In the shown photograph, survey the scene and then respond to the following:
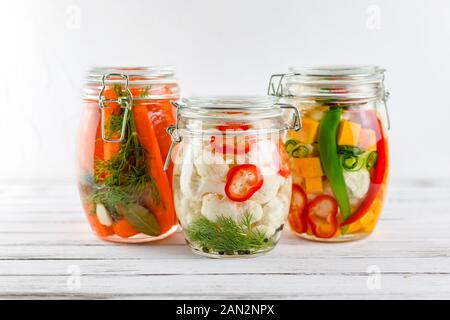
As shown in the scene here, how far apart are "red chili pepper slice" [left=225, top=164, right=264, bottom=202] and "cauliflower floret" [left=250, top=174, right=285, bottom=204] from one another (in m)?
0.01

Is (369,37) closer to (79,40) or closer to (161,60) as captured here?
(161,60)

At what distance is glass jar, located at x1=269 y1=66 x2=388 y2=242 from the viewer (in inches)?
51.6

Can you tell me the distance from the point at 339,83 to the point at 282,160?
0.62 feet

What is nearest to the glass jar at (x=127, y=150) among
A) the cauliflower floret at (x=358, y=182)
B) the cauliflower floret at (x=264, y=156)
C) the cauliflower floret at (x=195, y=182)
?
the cauliflower floret at (x=195, y=182)

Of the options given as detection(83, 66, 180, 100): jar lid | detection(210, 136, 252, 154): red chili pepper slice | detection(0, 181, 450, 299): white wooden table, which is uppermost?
detection(83, 66, 180, 100): jar lid

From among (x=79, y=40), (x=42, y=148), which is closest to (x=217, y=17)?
(x=79, y=40)

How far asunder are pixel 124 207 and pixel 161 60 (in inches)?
28.8

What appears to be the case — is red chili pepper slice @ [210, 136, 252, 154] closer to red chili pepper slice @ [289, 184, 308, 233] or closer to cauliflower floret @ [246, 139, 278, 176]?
cauliflower floret @ [246, 139, 278, 176]

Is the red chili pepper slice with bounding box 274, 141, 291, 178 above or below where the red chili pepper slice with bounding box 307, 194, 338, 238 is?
above

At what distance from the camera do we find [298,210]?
4.50 ft

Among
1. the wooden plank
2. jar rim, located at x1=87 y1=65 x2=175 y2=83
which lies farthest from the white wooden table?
jar rim, located at x1=87 y1=65 x2=175 y2=83

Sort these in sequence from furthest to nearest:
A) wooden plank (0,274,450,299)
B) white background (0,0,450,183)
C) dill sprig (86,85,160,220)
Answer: white background (0,0,450,183)
dill sprig (86,85,160,220)
wooden plank (0,274,450,299)

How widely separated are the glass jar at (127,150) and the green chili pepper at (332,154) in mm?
293

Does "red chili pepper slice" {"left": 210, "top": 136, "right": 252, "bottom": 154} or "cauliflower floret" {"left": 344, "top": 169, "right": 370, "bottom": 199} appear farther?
"cauliflower floret" {"left": 344, "top": 169, "right": 370, "bottom": 199}
